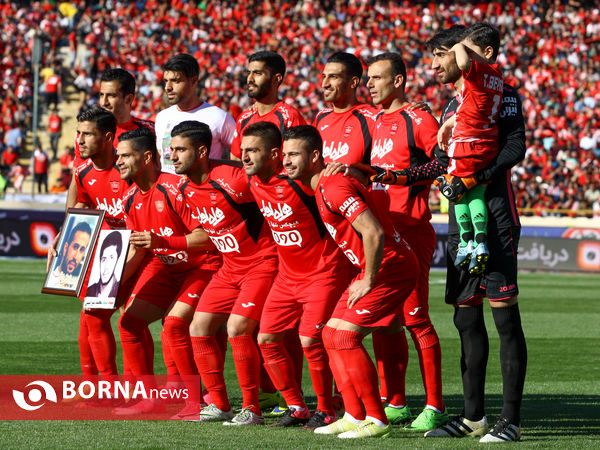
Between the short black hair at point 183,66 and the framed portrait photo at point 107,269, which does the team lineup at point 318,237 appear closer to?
the short black hair at point 183,66

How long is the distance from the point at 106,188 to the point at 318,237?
220cm

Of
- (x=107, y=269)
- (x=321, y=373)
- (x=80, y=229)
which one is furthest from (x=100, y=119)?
(x=321, y=373)

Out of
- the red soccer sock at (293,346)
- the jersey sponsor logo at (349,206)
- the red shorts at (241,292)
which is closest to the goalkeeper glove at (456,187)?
the jersey sponsor logo at (349,206)

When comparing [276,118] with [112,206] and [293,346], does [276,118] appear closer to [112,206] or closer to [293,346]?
[112,206]

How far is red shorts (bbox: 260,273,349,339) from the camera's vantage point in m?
6.72

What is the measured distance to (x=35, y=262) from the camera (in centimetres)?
2450

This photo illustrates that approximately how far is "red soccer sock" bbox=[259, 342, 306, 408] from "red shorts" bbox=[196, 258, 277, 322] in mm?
298

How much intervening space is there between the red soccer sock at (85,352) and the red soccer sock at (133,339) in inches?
22.1

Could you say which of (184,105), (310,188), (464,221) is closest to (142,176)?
(184,105)

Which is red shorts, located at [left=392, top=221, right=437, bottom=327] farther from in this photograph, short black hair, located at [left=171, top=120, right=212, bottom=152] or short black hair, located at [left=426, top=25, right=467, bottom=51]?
short black hair, located at [left=171, top=120, right=212, bottom=152]

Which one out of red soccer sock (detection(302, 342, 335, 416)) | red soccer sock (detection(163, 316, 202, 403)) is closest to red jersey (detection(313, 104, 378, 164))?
red soccer sock (detection(302, 342, 335, 416))

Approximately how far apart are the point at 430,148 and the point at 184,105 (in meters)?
2.23

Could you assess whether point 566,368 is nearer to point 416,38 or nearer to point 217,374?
point 217,374

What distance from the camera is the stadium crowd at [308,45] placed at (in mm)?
32219
